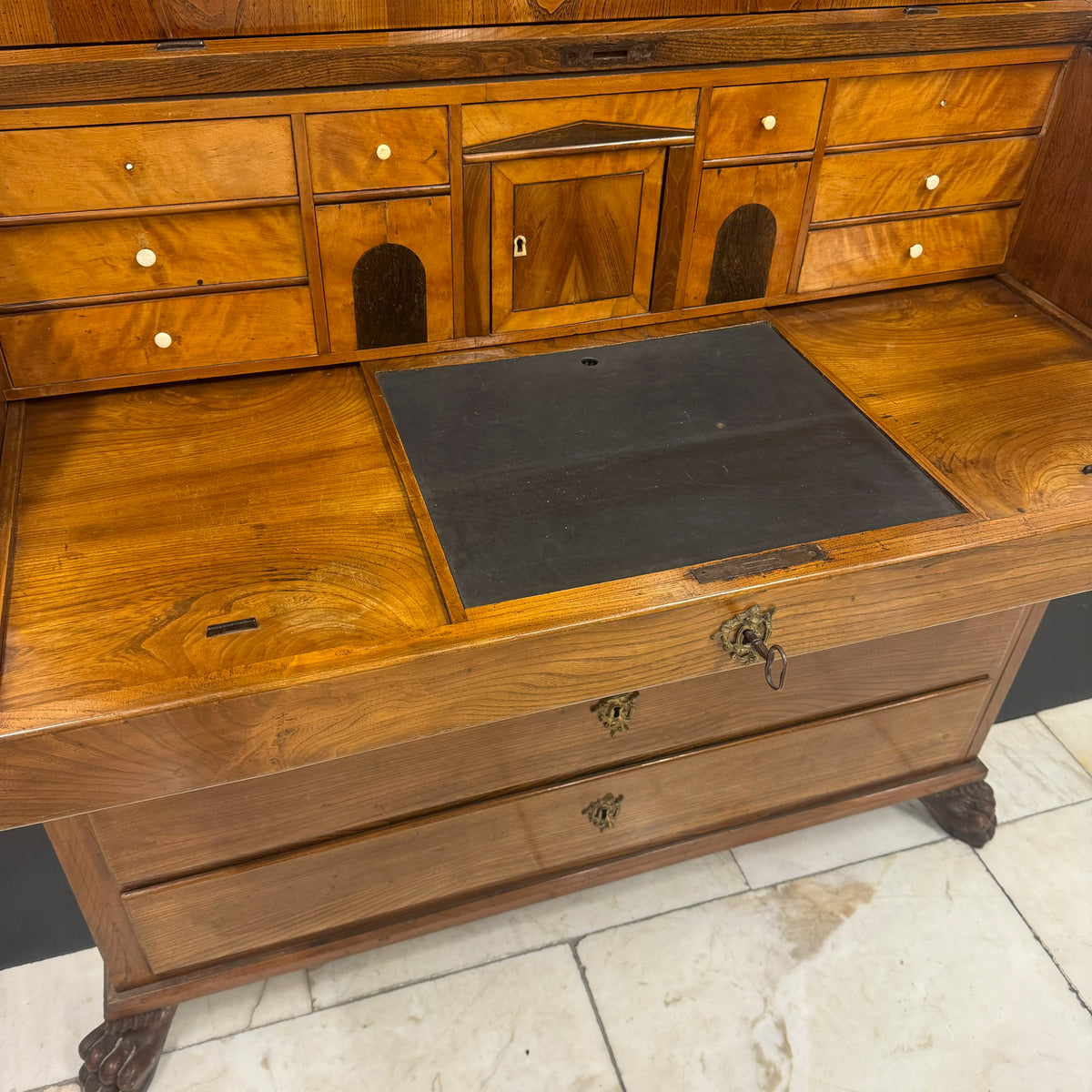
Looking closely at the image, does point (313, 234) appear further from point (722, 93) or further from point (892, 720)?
point (892, 720)

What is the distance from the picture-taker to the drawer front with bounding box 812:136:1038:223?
1539 mm

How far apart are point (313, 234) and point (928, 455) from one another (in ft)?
2.75

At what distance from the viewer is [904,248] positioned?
1.65m

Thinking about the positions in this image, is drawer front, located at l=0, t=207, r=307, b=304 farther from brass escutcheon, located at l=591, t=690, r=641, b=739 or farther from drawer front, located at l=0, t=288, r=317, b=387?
brass escutcheon, located at l=591, t=690, r=641, b=739

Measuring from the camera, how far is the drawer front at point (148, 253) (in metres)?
1.25

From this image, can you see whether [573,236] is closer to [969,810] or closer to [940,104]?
[940,104]

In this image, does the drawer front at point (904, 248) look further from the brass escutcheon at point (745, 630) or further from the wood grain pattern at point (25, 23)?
the wood grain pattern at point (25, 23)

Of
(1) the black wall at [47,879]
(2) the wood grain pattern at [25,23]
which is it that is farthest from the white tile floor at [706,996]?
(2) the wood grain pattern at [25,23]

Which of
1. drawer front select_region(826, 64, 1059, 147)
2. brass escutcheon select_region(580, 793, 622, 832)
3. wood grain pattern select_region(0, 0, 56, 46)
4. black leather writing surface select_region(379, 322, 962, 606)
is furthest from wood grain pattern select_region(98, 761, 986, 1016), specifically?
wood grain pattern select_region(0, 0, 56, 46)

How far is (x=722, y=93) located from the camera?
1.40 meters

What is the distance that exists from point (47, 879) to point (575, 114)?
1333 millimetres

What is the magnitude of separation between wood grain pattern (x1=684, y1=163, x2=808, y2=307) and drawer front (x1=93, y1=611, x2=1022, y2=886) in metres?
0.59

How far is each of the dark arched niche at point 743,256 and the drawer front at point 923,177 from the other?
0.09m

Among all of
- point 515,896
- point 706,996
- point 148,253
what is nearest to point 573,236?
point 148,253
